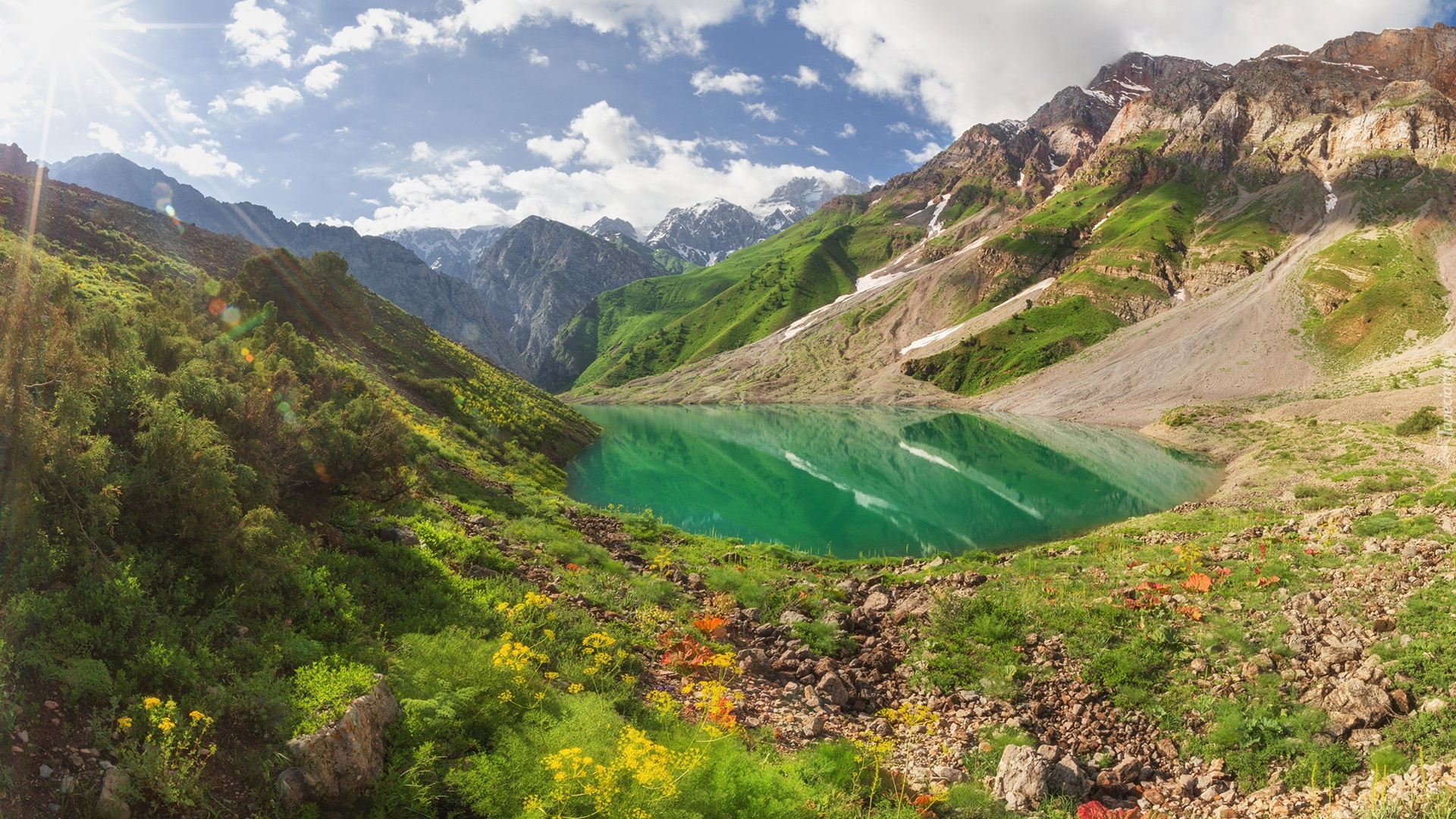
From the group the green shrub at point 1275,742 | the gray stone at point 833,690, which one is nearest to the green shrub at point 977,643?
the gray stone at point 833,690

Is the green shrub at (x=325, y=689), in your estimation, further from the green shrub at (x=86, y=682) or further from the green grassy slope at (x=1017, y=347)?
the green grassy slope at (x=1017, y=347)

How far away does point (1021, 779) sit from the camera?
374 inches

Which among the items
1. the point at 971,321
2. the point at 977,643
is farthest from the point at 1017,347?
the point at 977,643

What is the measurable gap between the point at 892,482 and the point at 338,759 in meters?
52.7

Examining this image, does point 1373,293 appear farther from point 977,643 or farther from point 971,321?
point 977,643

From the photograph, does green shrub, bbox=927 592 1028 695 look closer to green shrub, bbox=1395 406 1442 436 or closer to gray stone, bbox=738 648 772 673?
gray stone, bbox=738 648 772 673

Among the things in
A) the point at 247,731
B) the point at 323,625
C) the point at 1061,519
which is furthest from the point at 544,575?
the point at 1061,519

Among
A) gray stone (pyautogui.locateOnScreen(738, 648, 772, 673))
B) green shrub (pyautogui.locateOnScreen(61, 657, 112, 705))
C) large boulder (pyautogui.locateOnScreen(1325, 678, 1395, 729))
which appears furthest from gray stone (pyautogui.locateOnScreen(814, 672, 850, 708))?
green shrub (pyautogui.locateOnScreen(61, 657, 112, 705))

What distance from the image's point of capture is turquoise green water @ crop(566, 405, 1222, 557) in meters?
38.5

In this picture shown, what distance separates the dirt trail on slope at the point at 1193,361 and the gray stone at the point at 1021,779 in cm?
10052

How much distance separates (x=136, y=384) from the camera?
1107cm

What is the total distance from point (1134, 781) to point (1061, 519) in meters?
33.7

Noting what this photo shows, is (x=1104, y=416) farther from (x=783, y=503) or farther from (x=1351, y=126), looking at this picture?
(x=1351, y=126)

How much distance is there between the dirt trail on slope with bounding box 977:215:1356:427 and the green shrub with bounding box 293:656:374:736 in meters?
108
